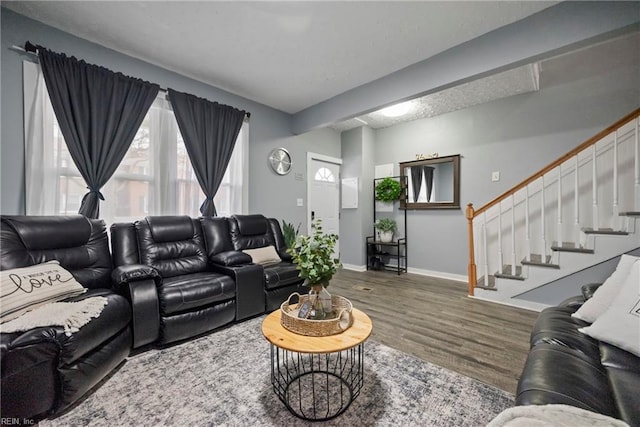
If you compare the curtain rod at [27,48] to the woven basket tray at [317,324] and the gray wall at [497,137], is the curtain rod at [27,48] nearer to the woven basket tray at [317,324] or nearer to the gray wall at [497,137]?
the woven basket tray at [317,324]

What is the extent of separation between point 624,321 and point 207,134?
377 cm

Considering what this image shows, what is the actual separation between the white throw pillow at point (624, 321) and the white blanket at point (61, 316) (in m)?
2.78

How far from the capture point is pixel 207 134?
10.3ft

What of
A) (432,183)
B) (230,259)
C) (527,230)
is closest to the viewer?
(230,259)

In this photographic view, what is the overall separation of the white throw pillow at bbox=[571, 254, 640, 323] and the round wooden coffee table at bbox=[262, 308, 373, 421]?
130cm

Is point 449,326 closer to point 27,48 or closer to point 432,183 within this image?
point 432,183

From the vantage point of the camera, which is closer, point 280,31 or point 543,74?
point 280,31

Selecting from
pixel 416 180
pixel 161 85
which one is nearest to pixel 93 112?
pixel 161 85

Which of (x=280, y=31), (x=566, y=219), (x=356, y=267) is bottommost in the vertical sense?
(x=356, y=267)

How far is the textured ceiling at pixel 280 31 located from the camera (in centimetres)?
201

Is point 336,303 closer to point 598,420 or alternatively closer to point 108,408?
point 598,420

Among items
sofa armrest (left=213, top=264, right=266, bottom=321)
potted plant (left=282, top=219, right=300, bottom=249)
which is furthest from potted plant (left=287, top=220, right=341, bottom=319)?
potted plant (left=282, top=219, right=300, bottom=249)

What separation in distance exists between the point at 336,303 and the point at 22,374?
1617 mm

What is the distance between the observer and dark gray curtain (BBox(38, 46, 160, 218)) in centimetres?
219
